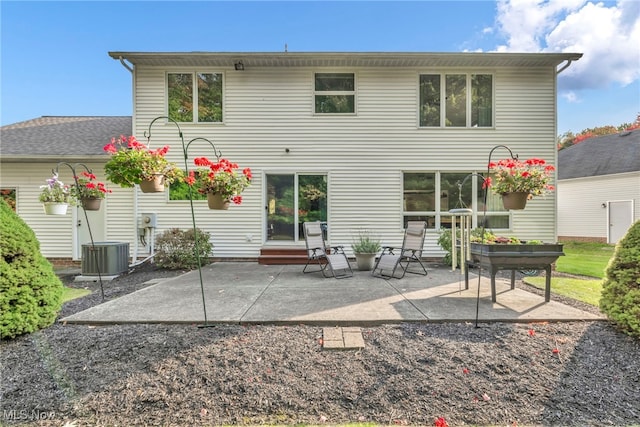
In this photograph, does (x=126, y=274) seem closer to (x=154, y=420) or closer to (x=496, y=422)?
(x=154, y=420)

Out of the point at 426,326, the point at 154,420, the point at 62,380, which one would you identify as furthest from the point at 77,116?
the point at 426,326

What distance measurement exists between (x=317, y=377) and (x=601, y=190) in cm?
1769

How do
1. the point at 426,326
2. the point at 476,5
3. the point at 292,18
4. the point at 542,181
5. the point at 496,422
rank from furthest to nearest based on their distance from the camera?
the point at 292,18
the point at 476,5
the point at 542,181
the point at 426,326
the point at 496,422

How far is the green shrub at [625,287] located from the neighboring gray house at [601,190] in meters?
13.3

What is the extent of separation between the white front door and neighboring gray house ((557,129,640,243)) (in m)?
19.8

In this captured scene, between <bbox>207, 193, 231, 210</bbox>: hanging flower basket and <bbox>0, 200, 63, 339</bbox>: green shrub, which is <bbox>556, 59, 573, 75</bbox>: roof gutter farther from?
<bbox>0, 200, 63, 339</bbox>: green shrub

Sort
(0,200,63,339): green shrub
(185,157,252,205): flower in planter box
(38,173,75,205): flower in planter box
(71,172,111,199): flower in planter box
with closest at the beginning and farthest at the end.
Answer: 1. (0,200,63,339): green shrub
2. (185,157,252,205): flower in planter box
3. (38,173,75,205): flower in planter box
4. (71,172,111,199): flower in planter box

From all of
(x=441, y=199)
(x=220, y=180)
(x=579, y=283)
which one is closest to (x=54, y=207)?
(x=220, y=180)

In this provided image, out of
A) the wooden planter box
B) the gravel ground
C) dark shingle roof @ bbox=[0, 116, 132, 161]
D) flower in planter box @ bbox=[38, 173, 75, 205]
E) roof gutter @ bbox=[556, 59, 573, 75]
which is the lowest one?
the gravel ground

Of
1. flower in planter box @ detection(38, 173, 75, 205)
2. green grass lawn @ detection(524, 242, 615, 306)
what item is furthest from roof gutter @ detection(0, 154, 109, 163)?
green grass lawn @ detection(524, 242, 615, 306)

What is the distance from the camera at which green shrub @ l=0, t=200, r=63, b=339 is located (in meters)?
2.87

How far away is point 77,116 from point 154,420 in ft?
44.0

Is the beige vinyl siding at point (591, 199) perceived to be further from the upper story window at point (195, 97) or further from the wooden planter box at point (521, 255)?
the upper story window at point (195, 97)

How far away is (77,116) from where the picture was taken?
11.2 metres
